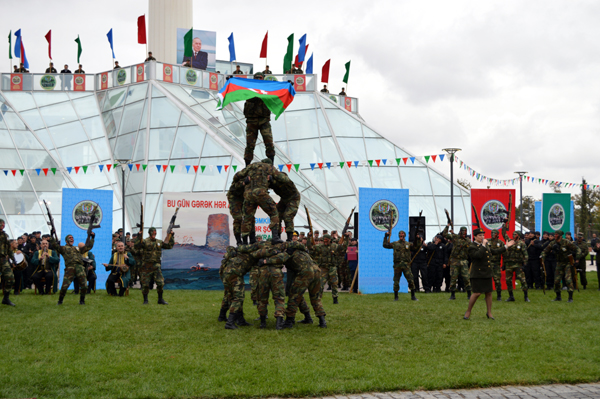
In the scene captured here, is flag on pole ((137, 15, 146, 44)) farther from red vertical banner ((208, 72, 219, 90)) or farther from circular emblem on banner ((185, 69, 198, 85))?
red vertical banner ((208, 72, 219, 90))

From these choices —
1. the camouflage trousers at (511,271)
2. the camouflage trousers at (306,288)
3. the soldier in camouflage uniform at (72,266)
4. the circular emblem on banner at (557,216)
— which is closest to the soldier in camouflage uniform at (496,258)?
the camouflage trousers at (511,271)

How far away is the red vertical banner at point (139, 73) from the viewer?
34.5 metres

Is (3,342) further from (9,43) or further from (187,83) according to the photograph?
(9,43)

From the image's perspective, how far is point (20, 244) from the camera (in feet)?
66.3

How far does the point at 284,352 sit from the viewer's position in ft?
29.1

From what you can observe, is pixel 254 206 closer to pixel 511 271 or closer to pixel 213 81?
pixel 511 271

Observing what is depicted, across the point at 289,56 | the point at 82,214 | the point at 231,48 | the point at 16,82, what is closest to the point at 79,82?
the point at 16,82

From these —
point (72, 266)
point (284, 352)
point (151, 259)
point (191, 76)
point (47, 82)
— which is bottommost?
point (284, 352)

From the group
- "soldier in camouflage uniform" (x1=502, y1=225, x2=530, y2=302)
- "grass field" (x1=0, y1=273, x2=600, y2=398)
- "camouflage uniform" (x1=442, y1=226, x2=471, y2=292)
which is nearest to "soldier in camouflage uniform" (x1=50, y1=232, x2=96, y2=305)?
"grass field" (x1=0, y1=273, x2=600, y2=398)

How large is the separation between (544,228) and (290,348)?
16.7 m

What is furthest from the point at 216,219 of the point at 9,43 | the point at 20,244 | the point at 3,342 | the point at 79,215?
the point at 9,43

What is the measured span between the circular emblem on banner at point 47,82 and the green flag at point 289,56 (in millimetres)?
14258

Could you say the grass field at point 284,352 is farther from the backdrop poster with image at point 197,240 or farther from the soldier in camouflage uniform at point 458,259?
the backdrop poster with image at point 197,240

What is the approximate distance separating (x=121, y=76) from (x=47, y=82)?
4984 mm
